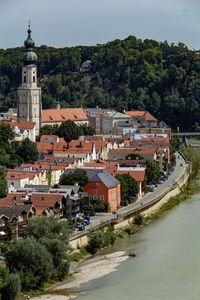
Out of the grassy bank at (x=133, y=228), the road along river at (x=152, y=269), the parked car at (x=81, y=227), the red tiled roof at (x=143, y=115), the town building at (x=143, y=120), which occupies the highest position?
the red tiled roof at (x=143, y=115)

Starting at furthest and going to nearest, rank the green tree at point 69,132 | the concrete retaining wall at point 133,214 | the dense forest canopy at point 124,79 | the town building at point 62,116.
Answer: the dense forest canopy at point 124,79 < the town building at point 62,116 < the green tree at point 69,132 < the concrete retaining wall at point 133,214

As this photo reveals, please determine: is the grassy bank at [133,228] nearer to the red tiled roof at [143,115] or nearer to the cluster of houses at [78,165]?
the cluster of houses at [78,165]

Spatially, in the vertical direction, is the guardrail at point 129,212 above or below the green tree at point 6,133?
below

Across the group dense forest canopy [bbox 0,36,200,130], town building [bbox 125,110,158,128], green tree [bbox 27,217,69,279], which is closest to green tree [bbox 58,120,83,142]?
town building [bbox 125,110,158,128]

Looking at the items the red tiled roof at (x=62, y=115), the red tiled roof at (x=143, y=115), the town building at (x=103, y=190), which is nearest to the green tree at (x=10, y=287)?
the town building at (x=103, y=190)

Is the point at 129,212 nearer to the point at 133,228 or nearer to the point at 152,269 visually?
the point at 133,228

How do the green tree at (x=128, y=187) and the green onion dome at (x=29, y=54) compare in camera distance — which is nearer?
A: the green tree at (x=128, y=187)
